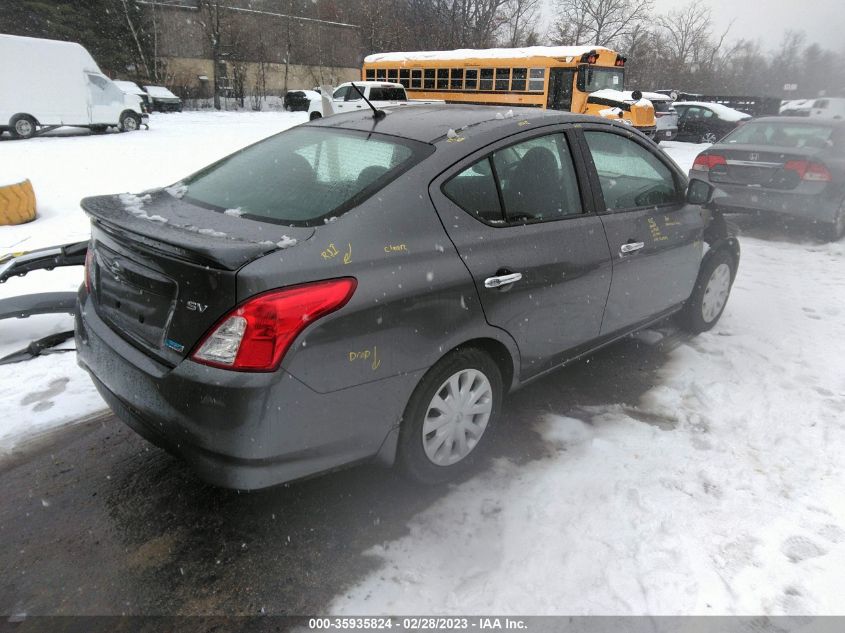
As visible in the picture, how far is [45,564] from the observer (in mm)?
2275

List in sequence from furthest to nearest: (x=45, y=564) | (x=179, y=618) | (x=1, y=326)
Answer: (x=1, y=326)
(x=45, y=564)
(x=179, y=618)

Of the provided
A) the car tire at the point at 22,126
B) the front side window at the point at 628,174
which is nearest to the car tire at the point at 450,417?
the front side window at the point at 628,174

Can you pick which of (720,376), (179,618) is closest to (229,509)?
(179,618)

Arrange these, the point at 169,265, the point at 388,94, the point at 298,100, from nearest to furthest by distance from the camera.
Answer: the point at 169,265 → the point at 388,94 → the point at 298,100

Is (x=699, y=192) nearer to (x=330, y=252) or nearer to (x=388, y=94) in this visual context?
(x=330, y=252)

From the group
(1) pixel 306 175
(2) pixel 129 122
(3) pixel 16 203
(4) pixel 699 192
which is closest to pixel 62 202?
(3) pixel 16 203

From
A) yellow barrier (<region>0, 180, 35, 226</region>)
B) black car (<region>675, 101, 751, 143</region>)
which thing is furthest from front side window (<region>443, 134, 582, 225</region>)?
black car (<region>675, 101, 751, 143</region>)

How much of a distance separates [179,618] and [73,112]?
20.2m

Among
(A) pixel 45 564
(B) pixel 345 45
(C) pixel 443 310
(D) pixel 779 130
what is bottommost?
(A) pixel 45 564

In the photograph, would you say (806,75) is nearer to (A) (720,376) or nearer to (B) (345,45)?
(A) (720,376)

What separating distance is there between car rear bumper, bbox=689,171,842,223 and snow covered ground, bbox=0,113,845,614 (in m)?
3.26

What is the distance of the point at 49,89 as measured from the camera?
57.0 ft

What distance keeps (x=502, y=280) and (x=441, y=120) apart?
36.7 inches

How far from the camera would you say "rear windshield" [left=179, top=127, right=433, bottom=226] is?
7.87ft
